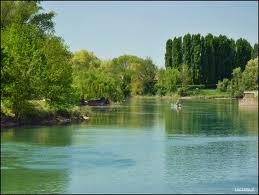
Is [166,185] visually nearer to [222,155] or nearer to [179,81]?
[222,155]

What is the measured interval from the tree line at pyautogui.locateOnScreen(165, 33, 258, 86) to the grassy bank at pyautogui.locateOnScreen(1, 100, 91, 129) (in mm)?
96132

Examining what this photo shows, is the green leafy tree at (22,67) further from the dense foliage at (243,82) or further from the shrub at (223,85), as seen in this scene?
the shrub at (223,85)

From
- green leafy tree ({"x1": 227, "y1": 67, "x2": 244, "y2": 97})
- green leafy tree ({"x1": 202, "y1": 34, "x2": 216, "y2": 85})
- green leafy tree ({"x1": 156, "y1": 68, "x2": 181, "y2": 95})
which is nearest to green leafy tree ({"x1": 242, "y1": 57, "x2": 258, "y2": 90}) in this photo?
green leafy tree ({"x1": 227, "y1": 67, "x2": 244, "y2": 97})

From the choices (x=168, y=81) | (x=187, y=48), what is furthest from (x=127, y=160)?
(x=187, y=48)

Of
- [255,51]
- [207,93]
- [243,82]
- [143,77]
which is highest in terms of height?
[255,51]

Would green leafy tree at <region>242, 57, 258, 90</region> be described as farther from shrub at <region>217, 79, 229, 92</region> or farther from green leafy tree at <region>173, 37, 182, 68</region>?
green leafy tree at <region>173, 37, 182, 68</region>

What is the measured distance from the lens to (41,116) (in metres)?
63.8

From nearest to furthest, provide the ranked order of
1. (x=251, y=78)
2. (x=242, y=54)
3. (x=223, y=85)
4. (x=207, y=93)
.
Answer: (x=251, y=78)
(x=223, y=85)
(x=207, y=93)
(x=242, y=54)

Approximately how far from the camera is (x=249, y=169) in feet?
113

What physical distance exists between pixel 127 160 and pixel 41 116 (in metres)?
28.0

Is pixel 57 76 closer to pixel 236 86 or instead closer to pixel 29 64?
pixel 29 64

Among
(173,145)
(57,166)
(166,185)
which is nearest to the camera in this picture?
(166,185)

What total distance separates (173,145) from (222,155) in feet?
20.7

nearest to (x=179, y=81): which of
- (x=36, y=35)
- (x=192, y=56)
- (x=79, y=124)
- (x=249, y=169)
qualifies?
(x=192, y=56)
